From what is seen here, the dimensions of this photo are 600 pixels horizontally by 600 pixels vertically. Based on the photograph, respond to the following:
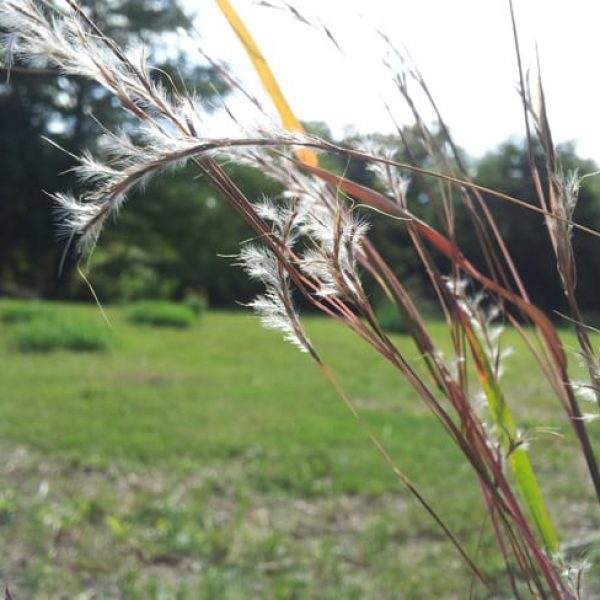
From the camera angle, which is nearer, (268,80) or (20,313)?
(268,80)

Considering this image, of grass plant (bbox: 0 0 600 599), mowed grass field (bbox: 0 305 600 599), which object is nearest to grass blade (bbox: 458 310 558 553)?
grass plant (bbox: 0 0 600 599)

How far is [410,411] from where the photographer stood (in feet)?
18.9

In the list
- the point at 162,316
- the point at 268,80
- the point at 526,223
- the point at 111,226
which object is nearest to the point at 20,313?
the point at 162,316

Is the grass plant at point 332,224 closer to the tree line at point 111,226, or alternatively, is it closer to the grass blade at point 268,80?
the grass blade at point 268,80

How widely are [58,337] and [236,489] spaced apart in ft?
15.9

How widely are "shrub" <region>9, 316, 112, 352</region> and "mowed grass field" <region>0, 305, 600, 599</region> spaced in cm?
115

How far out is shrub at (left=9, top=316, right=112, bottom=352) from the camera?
791 centimetres

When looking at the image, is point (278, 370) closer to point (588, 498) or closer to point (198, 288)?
point (588, 498)

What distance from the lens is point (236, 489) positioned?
12.3ft

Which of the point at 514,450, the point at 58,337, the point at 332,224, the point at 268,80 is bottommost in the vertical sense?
the point at 58,337

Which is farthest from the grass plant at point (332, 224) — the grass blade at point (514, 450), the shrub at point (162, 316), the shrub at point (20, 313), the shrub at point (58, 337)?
the shrub at point (162, 316)

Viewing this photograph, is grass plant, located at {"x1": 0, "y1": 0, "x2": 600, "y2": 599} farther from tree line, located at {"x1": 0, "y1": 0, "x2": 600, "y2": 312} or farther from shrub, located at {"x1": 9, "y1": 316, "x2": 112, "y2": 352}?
tree line, located at {"x1": 0, "y1": 0, "x2": 600, "y2": 312}

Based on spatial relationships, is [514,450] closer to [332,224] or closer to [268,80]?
[332,224]

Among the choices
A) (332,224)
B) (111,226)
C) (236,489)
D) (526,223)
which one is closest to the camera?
(332,224)
